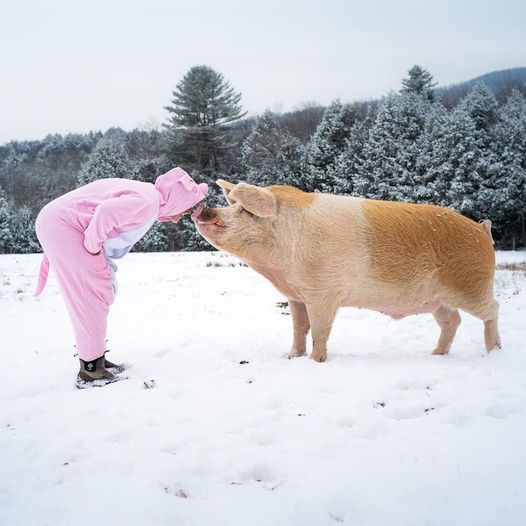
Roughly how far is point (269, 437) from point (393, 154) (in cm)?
2703

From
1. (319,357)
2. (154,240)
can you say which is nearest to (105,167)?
(154,240)

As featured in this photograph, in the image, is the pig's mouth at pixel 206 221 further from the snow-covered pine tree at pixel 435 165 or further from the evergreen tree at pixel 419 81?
the evergreen tree at pixel 419 81

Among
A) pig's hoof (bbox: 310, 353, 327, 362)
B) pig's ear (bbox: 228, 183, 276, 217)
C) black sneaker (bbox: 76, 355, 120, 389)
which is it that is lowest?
pig's hoof (bbox: 310, 353, 327, 362)

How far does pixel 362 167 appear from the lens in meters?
27.8

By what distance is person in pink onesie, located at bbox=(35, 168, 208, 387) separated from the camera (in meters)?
3.53

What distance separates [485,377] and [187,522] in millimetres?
2316

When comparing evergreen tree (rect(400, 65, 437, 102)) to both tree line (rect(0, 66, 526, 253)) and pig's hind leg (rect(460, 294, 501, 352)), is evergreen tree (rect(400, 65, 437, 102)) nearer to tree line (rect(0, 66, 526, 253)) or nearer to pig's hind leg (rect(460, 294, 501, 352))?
tree line (rect(0, 66, 526, 253))

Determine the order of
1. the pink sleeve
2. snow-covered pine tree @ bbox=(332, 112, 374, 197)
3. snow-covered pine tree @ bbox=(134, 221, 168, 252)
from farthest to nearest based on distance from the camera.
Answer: snow-covered pine tree @ bbox=(134, 221, 168, 252), snow-covered pine tree @ bbox=(332, 112, 374, 197), the pink sleeve

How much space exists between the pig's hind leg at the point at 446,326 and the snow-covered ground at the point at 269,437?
19cm

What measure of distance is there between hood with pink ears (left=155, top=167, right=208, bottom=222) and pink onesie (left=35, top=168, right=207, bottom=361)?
Answer: 0.10 m

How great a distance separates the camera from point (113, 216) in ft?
11.4

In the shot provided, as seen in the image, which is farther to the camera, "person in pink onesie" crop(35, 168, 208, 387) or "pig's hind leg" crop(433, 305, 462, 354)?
"pig's hind leg" crop(433, 305, 462, 354)

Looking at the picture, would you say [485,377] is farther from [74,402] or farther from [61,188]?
[61,188]

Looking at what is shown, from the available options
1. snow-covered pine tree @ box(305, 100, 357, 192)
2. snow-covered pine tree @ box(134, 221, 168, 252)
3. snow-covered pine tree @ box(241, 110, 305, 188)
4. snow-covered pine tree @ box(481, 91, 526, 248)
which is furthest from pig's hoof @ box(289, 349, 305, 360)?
snow-covered pine tree @ box(241, 110, 305, 188)
